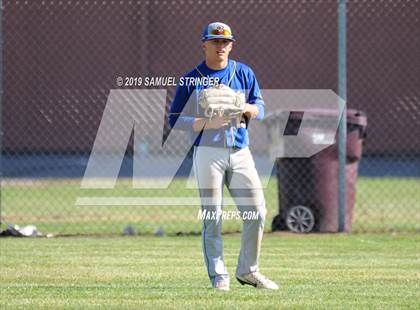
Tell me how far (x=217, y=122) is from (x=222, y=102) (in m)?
0.16

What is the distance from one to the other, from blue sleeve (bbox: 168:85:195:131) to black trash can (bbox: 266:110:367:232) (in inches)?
178

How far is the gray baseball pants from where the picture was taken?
7.53 meters

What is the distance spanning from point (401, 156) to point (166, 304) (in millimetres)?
16627

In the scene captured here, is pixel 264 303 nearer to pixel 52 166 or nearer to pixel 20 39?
pixel 52 166

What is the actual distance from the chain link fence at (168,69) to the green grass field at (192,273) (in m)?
4.87

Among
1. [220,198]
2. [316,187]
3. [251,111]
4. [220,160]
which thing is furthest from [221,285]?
[316,187]

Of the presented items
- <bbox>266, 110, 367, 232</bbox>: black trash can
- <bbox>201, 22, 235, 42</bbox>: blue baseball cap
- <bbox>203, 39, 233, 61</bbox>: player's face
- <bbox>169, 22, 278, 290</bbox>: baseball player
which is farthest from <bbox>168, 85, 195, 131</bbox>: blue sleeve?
<bbox>266, 110, 367, 232</bbox>: black trash can

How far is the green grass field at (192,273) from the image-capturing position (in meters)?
6.93

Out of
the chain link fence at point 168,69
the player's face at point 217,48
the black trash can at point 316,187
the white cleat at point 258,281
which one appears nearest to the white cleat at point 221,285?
the white cleat at point 258,281

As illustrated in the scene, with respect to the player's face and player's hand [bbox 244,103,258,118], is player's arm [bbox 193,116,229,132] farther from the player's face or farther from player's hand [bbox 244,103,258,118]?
the player's face

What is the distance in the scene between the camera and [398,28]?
2345cm

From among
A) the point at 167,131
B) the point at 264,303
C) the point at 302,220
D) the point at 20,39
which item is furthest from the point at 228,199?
the point at 20,39

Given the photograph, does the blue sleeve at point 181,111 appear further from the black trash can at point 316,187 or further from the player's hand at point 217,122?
the black trash can at point 316,187

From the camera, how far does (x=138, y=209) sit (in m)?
14.8
